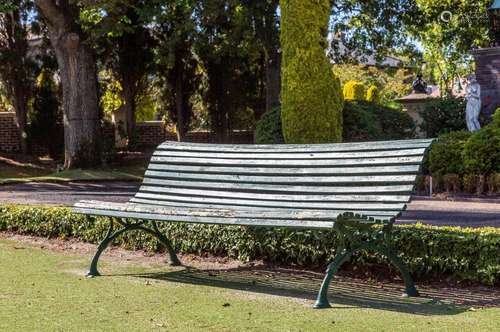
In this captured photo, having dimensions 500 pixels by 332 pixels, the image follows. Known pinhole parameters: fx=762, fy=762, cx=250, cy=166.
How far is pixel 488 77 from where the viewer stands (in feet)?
56.1

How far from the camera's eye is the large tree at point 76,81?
20062 millimetres

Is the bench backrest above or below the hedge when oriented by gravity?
above

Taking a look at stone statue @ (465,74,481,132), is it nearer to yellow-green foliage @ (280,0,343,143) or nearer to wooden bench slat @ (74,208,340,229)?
yellow-green foliage @ (280,0,343,143)

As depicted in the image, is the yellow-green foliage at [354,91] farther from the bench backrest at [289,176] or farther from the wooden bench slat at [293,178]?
the wooden bench slat at [293,178]

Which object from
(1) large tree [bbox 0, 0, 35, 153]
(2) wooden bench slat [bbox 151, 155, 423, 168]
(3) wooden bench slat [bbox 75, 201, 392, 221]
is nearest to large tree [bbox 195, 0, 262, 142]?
(1) large tree [bbox 0, 0, 35, 153]

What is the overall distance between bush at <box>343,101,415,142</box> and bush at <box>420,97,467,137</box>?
78cm

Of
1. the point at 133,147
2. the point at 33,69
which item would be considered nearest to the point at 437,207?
the point at 133,147

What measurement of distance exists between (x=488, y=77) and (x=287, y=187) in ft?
40.1

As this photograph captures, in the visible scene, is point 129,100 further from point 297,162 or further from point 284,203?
point 284,203

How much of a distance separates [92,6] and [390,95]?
27251 millimetres

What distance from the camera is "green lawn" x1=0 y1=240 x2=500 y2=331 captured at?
445 centimetres

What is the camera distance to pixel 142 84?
26.6m

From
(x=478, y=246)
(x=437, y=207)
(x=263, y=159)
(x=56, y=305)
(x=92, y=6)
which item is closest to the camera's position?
(x=56, y=305)

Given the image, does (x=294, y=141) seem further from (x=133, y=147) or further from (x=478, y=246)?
(x=133, y=147)
